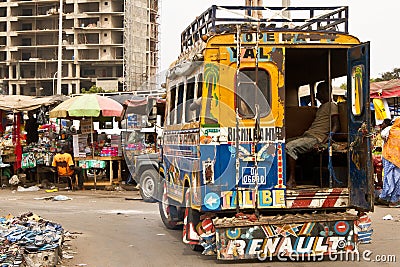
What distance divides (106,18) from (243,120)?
78.2 meters

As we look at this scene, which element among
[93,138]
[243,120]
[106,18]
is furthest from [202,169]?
[106,18]

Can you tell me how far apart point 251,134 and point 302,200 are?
1.17 meters

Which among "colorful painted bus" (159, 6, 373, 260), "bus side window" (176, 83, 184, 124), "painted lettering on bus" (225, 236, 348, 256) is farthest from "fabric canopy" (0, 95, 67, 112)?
"painted lettering on bus" (225, 236, 348, 256)

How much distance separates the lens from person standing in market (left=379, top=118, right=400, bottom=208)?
1455cm

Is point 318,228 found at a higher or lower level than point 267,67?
lower

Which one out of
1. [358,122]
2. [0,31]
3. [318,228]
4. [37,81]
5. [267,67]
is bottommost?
[318,228]

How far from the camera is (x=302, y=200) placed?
869 cm

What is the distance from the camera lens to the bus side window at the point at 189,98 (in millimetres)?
9312

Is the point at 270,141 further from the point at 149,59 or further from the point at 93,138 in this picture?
the point at 149,59

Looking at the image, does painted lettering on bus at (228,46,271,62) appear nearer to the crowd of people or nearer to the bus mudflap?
the bus mudflap

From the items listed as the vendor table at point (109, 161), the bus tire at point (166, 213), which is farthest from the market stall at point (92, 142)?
the bus tire at point (166, 213)

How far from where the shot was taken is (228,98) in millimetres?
8406

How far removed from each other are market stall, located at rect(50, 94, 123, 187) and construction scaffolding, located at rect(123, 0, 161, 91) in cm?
6168

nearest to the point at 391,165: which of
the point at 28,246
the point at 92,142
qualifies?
the point at 28,246
